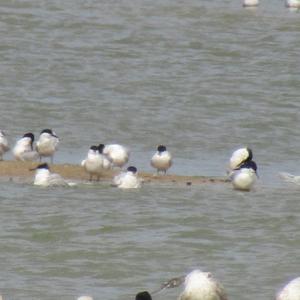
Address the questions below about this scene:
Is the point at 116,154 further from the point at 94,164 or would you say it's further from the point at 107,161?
the point at 94,164

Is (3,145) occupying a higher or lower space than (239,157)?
higher

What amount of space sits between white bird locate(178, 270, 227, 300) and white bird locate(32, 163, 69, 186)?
7027mm

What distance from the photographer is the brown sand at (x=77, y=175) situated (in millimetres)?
21500

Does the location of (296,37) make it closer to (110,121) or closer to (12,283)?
(110,121)

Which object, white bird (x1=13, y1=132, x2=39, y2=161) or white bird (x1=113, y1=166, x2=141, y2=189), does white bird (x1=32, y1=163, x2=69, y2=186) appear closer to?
white bird (x1=113, y1=166, x2=141, y2=189)

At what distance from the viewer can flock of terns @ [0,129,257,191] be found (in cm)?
2042

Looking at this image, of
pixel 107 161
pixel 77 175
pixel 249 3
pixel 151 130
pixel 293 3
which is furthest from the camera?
pixel 293 3

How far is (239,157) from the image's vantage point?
22266 millimetres

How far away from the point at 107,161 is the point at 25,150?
144 centimetres

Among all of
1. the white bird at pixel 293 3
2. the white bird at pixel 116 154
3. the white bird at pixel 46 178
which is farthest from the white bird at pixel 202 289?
the white bird at pixel 293 3

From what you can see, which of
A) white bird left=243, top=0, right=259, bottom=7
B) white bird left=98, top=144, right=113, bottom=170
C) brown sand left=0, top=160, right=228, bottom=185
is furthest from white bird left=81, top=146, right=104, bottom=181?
white bird left=243, top=0, right=259, bottom=7

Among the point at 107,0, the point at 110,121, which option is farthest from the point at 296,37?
the point at 110,121

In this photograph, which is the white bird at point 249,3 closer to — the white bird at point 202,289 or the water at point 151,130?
the water at point 151,130

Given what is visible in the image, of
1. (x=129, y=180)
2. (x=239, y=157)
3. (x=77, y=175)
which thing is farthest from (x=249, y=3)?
(x=129, y=180)
